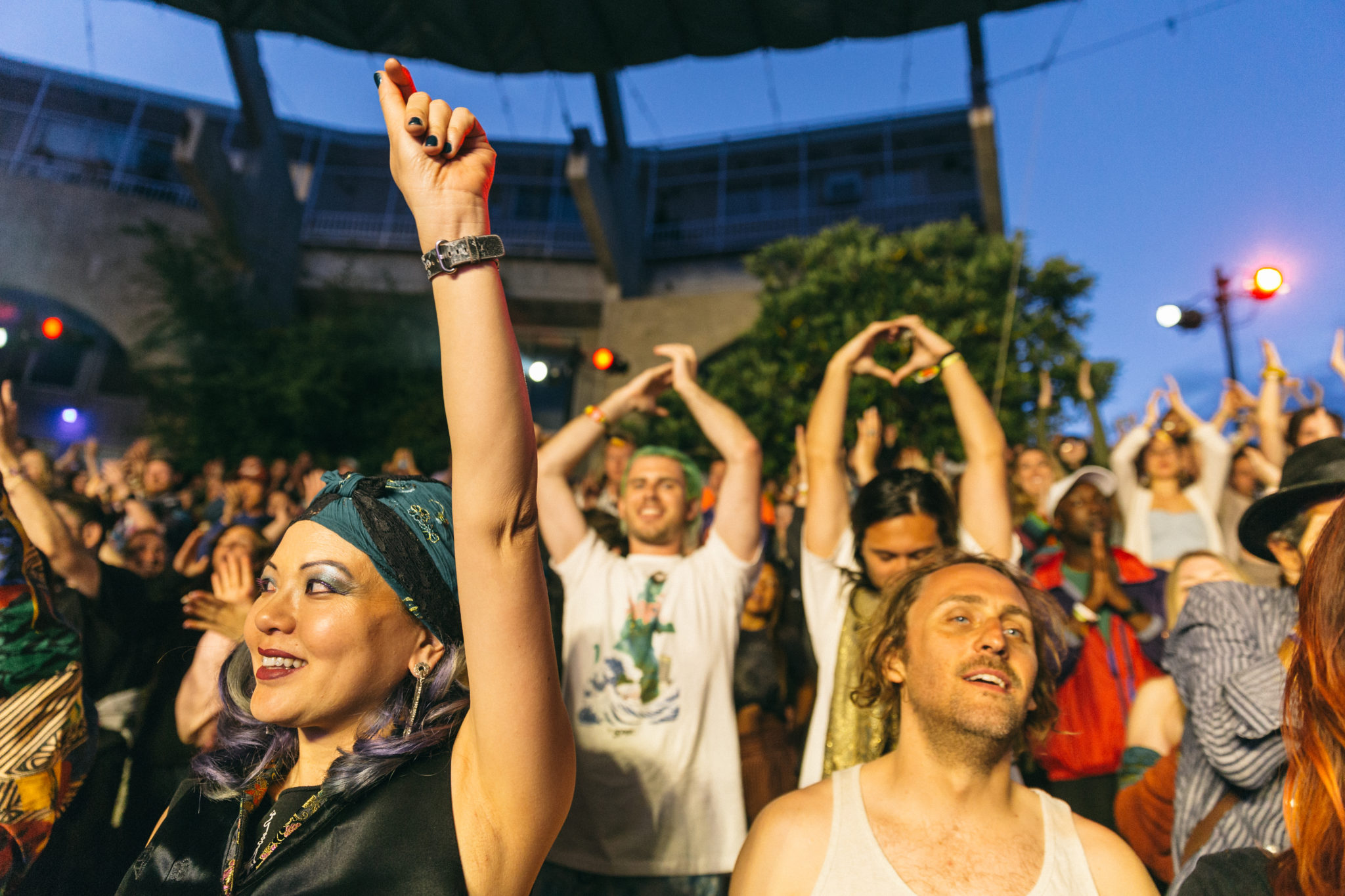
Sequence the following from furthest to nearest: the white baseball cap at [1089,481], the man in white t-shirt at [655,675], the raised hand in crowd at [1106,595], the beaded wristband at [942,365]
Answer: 1. the white baseball cap at [1089,481]
2. the raised hand in crowd at [1106,595]
3. the beaded wristband at [942,365]
4. the man in white t-shirt at [655,675]

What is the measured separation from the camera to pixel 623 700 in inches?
94.9

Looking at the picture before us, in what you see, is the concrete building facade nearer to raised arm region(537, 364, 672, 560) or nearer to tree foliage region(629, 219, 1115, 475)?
tree foliage region(629, 219, 1115, 475)

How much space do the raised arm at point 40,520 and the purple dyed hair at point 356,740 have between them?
1.01 metres

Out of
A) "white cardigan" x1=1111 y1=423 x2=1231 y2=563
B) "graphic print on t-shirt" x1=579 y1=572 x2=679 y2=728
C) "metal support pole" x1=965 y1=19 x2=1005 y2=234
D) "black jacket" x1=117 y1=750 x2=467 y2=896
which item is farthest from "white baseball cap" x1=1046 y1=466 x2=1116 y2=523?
"metal support pole" x1=965 y1=19 x2=1005 y2=234

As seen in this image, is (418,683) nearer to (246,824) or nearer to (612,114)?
(246,824)

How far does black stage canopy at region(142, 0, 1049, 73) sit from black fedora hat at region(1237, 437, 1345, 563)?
24.3ft

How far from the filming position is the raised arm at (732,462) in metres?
2.62

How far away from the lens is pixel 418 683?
1365 mm

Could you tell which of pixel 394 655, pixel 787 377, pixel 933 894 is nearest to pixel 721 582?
pixel 933 894

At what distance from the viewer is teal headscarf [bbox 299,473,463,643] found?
4.36 feet

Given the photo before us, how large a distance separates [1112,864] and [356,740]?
1472mm

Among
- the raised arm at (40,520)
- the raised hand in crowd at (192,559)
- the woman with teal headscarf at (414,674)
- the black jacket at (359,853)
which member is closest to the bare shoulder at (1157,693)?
the woman with teal headscarf at (414,674)

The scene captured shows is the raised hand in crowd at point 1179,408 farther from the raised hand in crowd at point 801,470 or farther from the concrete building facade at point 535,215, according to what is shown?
the concrete building facade at point 535,215

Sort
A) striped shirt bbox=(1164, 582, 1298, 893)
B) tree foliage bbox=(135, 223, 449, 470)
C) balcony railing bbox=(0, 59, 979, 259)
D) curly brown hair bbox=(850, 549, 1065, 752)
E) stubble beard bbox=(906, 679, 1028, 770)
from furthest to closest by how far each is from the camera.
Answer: balcony railing bbox=(0, 59, 979, 259), tree foliage bbox=(135, 223, 449, 470), curly brown hair bbox=(850, 549, 1065, 752), striped shirt bbox=(1164, 582, 1298, 893), stubble beard bbox=(906, 679, 1028, 770)
